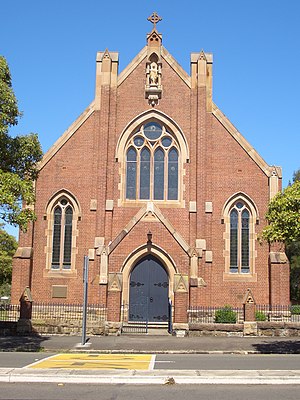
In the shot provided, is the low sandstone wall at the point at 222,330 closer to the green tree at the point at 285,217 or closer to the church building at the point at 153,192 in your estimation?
the church building at the point at 153,192

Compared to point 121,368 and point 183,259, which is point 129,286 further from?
point 121,368

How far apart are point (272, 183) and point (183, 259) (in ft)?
22.0

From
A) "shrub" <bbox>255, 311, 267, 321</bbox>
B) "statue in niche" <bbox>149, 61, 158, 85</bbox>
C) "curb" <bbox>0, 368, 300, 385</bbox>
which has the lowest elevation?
"curb" <bbox>0, 368, 300, 385</bbox>

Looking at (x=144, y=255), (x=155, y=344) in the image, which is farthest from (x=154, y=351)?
(x=144, y=255)

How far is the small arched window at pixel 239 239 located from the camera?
27789 mm

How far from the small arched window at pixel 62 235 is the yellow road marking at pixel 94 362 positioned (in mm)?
11779

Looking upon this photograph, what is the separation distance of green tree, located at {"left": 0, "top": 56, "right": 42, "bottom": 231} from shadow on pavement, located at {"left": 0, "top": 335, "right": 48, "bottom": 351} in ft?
13.6

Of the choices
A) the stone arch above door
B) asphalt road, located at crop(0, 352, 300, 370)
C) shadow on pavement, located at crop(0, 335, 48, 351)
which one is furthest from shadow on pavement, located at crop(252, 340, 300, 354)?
shadow on pavement, located at crop(0, 335, 48, 351)

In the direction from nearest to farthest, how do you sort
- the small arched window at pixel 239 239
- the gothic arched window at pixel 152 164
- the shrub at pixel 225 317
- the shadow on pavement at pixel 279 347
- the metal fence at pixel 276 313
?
the shadow on pavement at pixel 279 347
the shrub at pixel 225 317
the metal fence at pixel 276 313
the small arched window at pixel 239 239
the gothic arched window at pixel 152 164

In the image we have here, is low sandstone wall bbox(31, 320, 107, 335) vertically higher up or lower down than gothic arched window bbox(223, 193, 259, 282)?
lower down

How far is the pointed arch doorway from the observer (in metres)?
26.5

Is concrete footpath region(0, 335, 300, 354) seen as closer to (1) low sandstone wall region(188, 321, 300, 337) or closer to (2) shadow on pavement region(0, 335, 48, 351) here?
(2) shadow on pavement region(0, 335, 48, 351)

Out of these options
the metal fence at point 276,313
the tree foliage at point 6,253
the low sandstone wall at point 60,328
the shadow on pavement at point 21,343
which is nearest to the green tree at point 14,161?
the shadow on pavement at point 21,343

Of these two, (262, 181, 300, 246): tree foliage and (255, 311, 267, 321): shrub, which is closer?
(262, 181, 300, 246): tree foliage
